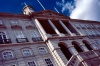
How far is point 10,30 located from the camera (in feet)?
88.1

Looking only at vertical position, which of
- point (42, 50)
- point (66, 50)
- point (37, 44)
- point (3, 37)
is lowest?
point (42, 50)

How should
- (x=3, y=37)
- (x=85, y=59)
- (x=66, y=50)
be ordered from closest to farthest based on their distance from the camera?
1. (x=85, y=59)
2. (x=3, y=37)
3. (x=66, y=50)

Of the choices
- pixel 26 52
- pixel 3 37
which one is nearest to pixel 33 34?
pixel 26 52

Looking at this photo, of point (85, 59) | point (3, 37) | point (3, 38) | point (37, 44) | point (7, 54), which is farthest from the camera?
point (37, 44)

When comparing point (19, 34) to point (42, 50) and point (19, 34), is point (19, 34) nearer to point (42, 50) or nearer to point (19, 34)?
point (19, 34)

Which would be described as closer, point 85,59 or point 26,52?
point 85,59

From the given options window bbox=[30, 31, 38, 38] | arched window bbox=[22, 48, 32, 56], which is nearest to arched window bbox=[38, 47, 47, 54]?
arched window bbox=[22, 48, 32, 56]

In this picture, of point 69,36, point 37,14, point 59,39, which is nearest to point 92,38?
point 69,36

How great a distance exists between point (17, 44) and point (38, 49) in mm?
3921

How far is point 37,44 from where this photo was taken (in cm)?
2709

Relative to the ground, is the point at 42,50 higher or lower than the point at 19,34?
lower

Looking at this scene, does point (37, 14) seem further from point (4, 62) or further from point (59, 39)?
point (4, 62)

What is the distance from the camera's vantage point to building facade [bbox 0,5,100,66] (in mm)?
23203

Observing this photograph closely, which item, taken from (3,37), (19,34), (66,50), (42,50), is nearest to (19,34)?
(19,34)
